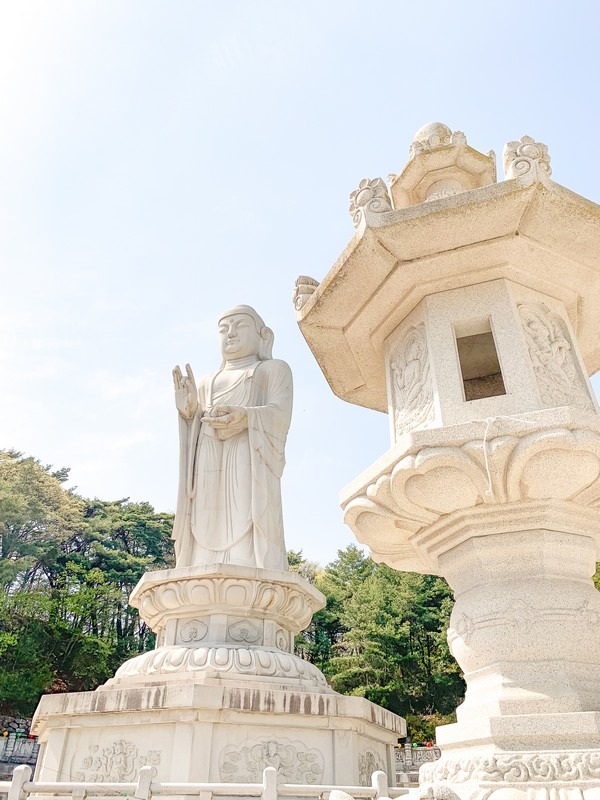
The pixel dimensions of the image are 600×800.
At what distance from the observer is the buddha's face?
26.5 feet

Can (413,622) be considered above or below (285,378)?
above

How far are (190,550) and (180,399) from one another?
6.10 feet

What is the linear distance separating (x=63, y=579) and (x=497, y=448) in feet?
85.3

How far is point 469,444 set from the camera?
2.80 meters

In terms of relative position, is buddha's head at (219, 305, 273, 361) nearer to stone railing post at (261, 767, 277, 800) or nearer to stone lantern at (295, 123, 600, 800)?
stone lantern at (295, 123, 600, 800)

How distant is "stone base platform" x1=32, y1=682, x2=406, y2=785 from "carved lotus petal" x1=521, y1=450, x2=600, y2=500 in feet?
9.65

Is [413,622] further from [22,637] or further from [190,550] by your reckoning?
[190,550]

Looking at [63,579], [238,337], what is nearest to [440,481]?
[238,337]

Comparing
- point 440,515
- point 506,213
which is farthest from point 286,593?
point 506,213

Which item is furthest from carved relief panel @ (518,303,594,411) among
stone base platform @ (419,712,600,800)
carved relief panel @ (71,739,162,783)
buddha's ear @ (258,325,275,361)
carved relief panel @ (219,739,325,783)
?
buddha's ear @ (258,325,275,361)

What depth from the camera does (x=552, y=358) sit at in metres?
3.37

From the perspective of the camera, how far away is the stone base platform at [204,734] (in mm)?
4402

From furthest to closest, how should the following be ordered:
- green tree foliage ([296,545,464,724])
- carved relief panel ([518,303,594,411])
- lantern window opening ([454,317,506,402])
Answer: green tree foliage ([296,545,464,724]), lantern window opening ([454,317,506,402]), carved relief panel ([518,303,594,411])

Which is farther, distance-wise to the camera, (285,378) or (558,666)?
(285,378)
